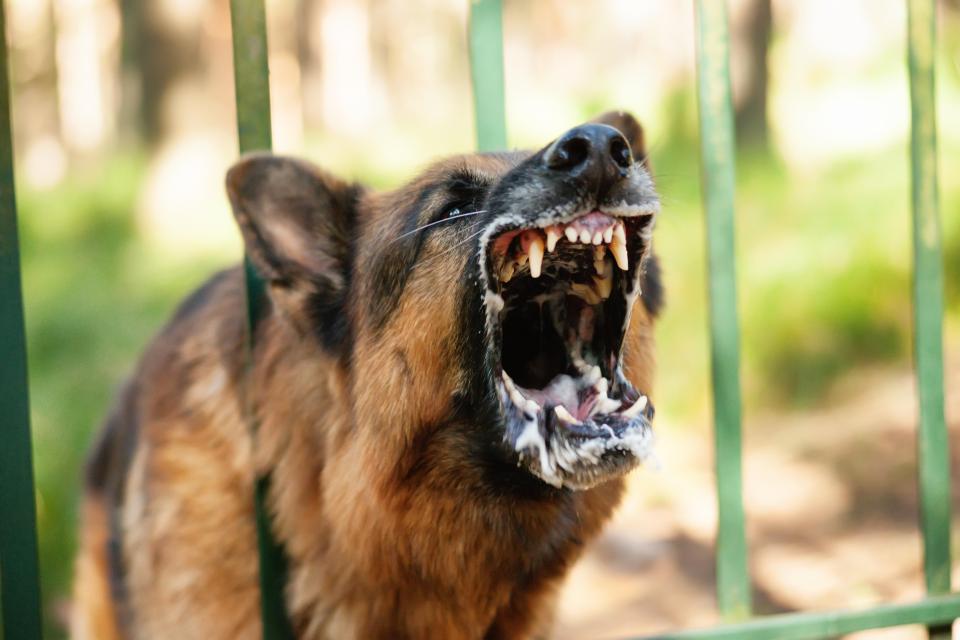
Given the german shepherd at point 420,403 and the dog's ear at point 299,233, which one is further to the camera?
the dog's ear at point 299,233

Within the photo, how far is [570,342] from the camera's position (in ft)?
9.32

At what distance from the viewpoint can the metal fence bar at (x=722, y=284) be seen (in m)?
2.73

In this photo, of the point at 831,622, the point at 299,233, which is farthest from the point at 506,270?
the point at 831,622

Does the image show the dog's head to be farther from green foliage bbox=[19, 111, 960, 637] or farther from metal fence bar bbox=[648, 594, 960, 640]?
green foliage bbox=[19, 111, 960, 637]

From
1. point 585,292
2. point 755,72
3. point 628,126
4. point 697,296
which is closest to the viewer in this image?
point 585,292

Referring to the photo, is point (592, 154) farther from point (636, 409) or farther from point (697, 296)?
point (697, 296)

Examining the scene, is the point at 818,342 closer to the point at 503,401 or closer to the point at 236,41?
the point at 503,401

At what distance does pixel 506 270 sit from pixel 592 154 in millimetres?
443

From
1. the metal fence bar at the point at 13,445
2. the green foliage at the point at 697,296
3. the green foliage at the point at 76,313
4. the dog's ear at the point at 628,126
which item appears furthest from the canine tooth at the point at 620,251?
the green foliage at the point at 697,296

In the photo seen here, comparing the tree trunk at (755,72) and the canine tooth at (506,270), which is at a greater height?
the tree trunk at (755,72)

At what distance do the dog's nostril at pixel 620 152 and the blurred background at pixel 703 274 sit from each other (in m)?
0.44

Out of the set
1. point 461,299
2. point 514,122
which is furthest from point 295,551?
point 514,122

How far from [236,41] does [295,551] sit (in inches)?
56.1

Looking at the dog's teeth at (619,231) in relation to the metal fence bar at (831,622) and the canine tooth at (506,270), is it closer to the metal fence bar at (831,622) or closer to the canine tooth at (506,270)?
the canine tooth at (506,270)
